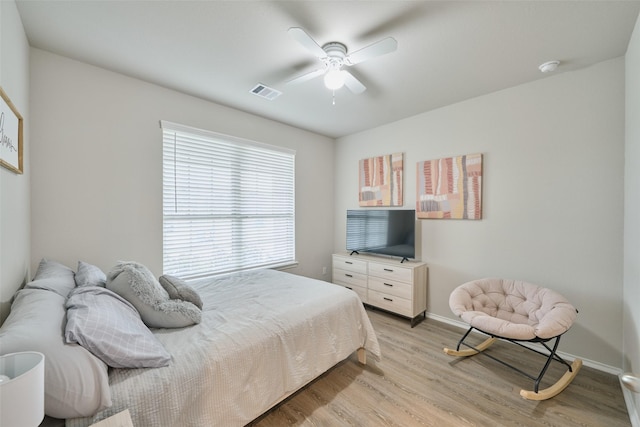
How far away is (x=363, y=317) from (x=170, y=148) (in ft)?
8.53

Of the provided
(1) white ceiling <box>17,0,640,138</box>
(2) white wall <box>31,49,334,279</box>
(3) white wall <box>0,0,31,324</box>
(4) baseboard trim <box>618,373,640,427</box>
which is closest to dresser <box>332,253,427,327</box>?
(4) baseboard trim <box>618,373,640,427</box>

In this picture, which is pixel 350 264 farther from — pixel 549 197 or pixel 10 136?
pixel 10 136

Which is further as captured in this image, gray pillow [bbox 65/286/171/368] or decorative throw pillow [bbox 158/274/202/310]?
decorative throw pillow [bbox 158/274/202/310]

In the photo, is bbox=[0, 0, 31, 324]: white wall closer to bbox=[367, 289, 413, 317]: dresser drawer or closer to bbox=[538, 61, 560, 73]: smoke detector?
bbox=[367, 289, 413, 317]: dresser drawer

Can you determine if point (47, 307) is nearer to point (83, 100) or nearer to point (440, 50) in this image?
point (83, 100)

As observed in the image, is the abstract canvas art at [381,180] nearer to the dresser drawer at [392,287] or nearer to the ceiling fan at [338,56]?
the dresser drawer at [392,287]

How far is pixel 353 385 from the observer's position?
2059mm

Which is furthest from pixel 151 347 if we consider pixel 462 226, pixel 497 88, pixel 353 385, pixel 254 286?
pixel 497 88

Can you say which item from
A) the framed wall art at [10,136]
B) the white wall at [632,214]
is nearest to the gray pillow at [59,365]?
the framed wall art at [10,136]

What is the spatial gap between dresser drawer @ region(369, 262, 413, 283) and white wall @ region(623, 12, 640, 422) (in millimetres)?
1687

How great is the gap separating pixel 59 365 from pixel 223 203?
238 centimetres

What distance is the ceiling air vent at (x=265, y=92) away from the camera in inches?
103

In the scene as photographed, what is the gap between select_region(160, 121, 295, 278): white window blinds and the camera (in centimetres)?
281

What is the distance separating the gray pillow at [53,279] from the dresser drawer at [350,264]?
2918 millimetres
